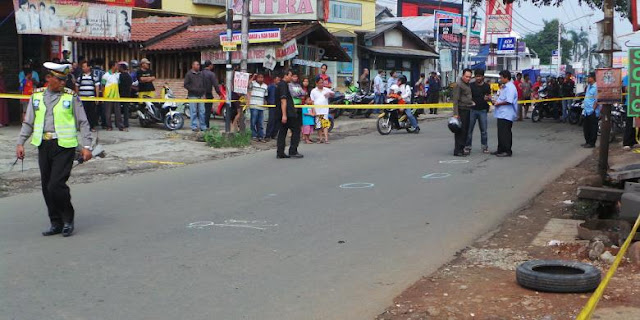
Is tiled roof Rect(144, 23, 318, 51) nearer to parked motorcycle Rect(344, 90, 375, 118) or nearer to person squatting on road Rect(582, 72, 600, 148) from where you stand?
parked motorcycle Rect(344, 90, 375, 118)

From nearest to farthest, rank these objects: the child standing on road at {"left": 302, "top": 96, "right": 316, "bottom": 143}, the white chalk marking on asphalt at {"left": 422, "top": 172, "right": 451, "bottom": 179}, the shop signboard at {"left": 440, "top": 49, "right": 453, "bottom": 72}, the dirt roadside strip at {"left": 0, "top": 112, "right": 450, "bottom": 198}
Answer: the dirt roadside strip at {"left": 0, "top": 112, "right": 450, "bottom": 198}
the white chalk marking on asphalt at {"left": 422, "top": 172, "right": 451, "bottom": 179}
the child standing on road at {"left": 302, "top": 96, "right": 316, "bottom": 143}
the shop signboard at {"left": 440, "top": 49, "right": 453, "bottom": 72}

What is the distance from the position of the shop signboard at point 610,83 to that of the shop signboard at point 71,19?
12.8 metres

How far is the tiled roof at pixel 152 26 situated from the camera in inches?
1041

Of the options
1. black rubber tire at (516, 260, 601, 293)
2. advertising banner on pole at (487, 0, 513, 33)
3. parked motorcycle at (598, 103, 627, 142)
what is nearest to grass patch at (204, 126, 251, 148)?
parked motorcycle at (598, 103, 627, 142)

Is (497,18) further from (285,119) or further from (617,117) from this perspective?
(285,119)

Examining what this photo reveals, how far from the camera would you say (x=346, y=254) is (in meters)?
7.10

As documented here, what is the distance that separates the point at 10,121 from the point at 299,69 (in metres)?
9.83

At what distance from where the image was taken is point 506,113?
15.2 meters

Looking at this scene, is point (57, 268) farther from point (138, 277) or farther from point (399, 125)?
point (399, 125)

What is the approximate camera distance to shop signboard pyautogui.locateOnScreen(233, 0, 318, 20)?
25.5 m

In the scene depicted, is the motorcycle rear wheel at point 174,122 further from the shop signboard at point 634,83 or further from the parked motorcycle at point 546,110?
the parked motorcycle at point 546,110

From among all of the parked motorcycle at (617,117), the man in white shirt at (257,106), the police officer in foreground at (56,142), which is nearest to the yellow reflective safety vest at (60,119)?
the police officer in foreground at (56,142)

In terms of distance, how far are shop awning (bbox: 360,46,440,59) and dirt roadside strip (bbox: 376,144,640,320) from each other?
2828 centimetres

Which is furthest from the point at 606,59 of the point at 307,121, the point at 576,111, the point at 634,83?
the point at 576,111
